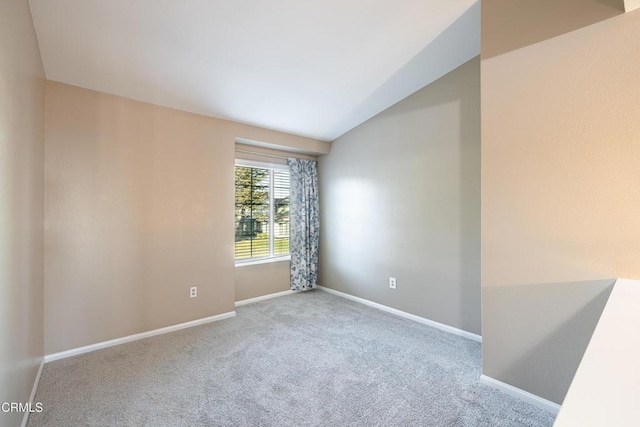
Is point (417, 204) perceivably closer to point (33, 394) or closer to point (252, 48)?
point (252, 48)

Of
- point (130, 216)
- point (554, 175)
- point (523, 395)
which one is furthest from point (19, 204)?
point (523, 395)

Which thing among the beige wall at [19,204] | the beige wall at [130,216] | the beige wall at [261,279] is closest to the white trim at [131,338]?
the beige wall at [130,216]

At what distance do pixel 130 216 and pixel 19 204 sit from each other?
117 centimetres

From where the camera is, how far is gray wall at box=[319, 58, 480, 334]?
2.80 meters

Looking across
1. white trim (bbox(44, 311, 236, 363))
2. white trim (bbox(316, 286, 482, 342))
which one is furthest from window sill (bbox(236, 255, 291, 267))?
white trim (bbox(316, 286, 482, 342))

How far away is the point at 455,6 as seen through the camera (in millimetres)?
2029

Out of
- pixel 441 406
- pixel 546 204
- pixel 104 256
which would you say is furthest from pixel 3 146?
pixel 546 204

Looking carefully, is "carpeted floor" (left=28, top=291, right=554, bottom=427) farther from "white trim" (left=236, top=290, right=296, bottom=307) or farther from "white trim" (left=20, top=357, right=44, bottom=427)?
"white trim" (left=236, top=290, right=296, bottom=307)

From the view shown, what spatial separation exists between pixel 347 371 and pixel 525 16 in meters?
2.78

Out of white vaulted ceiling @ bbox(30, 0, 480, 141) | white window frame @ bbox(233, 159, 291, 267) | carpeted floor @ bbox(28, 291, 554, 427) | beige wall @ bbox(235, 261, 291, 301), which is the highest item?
white vaulted ceiling @ bbox(30, 0, 480, 141)

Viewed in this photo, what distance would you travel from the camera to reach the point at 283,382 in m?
2.07

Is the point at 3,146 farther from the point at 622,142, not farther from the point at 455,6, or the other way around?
the point at 622,142

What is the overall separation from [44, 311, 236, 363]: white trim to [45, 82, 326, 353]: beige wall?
4cm

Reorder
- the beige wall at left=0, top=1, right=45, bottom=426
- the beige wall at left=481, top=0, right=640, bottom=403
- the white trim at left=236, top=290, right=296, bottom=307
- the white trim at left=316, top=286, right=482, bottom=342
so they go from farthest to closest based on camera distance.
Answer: the white trim at left=236, top=290, right=296, bottom=307, the white trim at left=316, top=286, right=482, bottom=342, the beige wall at left=481, top=0, right=640, bottom=403, the beige wall at left=0, top=1, right=45, bottom=426
